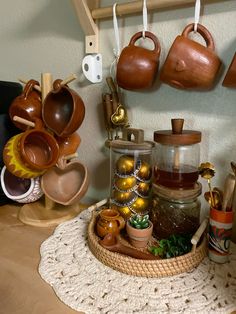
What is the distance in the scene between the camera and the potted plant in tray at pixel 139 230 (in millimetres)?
611

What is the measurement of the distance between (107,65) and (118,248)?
496mm

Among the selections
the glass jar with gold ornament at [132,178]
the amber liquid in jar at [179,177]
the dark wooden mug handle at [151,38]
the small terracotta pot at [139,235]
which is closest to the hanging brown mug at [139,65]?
the dark wooden mug handle at [151,38]

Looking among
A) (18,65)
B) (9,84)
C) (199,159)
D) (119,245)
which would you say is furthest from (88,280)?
(18,65)

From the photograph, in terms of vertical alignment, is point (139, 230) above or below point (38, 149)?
below

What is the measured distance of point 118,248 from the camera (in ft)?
2.01

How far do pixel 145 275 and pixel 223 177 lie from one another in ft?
1.00

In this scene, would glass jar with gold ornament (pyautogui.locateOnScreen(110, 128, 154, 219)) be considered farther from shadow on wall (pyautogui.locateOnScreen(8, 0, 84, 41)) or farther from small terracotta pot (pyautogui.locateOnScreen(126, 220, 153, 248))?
shadow on wall (pyautogui.locateOnScreen(8, 0, 84, 41))

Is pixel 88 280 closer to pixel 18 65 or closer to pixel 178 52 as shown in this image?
pixel 178 52

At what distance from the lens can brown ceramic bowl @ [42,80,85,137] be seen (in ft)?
2.37

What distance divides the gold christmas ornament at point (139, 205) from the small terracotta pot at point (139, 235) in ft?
0.21

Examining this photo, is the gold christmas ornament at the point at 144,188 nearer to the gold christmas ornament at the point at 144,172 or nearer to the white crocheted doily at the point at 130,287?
the gold christmas ornament at the point at 144,172

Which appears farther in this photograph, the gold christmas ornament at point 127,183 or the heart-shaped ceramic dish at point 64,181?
the heart-shaped ceramic dish at point 64,181

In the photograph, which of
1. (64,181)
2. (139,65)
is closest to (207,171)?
(139,65)

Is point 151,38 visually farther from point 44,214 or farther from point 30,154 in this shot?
point 44,214
